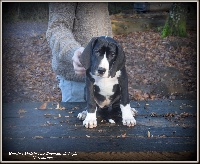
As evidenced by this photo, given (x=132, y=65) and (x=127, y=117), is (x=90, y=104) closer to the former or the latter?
(x=127, y=117)

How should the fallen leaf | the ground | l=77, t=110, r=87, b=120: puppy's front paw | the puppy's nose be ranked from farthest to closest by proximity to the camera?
the ground < the fallen leaf < l=77, t=110, r=87, b=120: puppy's front paw < the puppy's nose

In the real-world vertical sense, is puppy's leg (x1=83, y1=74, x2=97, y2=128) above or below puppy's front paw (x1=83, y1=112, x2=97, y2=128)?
above

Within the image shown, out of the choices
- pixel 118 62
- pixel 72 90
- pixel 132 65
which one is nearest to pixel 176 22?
pixel 132 65

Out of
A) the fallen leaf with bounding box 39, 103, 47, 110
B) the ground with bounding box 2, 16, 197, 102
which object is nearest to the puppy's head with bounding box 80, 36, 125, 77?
the fallen leaf with bounding box 39, 103, 47, 110

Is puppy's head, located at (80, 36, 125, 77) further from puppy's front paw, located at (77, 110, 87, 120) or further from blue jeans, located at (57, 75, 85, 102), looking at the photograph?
blue jeans, located at (57, 75, 85, 102)

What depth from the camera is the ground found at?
887cm

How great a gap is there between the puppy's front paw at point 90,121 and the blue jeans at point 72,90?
41.3 inches

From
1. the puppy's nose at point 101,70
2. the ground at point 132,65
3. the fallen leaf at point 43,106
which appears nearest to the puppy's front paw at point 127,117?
the puppy's nose at point 101,70

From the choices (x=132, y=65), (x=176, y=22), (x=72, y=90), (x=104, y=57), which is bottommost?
(x=72, y=90)

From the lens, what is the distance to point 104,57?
2.62 m

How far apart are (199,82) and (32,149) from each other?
1.48 metres

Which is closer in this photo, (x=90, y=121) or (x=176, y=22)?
(x=90, y=121)

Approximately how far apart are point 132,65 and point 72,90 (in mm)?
7123

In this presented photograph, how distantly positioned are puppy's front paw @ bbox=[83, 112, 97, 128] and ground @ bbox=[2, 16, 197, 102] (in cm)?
521
